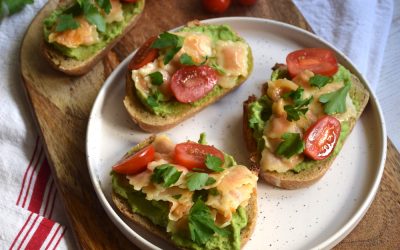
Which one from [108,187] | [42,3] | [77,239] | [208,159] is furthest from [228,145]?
[42,3]

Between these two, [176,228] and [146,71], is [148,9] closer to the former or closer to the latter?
[146,71]

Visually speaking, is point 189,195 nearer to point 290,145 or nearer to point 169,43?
point 290,145

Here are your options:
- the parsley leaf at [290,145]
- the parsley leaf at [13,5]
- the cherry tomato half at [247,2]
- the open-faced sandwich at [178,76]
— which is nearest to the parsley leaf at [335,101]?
the parsley leaf at [290,145]

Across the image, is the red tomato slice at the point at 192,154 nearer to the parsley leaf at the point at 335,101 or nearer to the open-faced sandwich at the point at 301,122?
the open-faced sandwich at the point at 301,122

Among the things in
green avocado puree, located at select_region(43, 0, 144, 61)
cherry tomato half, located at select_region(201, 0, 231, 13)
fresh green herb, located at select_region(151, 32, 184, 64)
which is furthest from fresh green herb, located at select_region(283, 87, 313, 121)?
green avocado puree, located at select_region(43, 0, 144, 61)

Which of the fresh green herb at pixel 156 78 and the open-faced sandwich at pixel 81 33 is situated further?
the open-faced sandwich at pixel 81 33

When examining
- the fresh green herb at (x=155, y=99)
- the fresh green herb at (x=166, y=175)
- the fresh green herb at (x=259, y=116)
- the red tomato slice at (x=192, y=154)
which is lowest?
the fresh green herb at (x=259, y=116)

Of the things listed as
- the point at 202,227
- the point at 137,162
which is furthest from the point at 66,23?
the point at 202,227

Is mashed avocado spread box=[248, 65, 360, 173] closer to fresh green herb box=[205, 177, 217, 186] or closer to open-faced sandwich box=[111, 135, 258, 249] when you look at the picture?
open-faced sandwich box=[111, 135, 258, 249]
